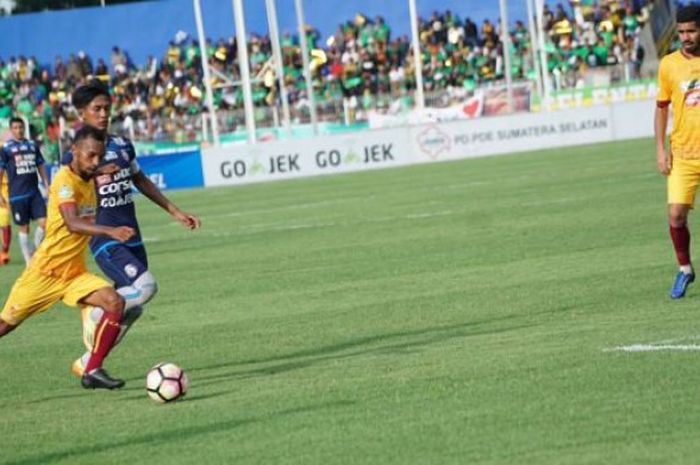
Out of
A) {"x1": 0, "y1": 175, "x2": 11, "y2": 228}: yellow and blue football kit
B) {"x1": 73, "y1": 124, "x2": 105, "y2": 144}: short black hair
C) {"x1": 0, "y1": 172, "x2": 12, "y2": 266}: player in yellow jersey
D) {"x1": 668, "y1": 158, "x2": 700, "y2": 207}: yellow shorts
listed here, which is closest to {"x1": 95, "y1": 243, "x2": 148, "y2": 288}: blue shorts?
{"x1": 73, "y1": 124, "x2": 105, "y2": 144}: short black hair

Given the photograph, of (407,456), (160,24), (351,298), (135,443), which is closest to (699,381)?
(407,456)

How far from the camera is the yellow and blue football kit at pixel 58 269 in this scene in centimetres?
1052

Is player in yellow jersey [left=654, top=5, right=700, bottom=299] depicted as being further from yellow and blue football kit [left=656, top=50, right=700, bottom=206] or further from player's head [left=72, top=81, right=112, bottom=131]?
player's head [left=72, top=81, right=112, bottom=131]

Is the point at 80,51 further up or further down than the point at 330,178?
further up

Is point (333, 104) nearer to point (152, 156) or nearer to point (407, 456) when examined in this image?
point (152, 156)

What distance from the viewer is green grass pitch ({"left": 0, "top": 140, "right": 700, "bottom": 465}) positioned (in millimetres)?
7902

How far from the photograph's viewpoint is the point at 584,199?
2419 cm

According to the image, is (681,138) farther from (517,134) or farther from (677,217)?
(517,134)

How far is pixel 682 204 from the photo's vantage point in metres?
13.1

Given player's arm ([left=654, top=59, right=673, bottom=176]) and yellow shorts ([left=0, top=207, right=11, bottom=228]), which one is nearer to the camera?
player's arm ([left=654, top=59, right=673, bottom=176])

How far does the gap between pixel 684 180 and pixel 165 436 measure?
19.6 feet

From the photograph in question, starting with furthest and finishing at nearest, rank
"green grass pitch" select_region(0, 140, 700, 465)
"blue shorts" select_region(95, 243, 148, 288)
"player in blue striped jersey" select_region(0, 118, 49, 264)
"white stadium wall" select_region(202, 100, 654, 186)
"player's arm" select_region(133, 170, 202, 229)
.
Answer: "white stadium wall" select_region(202, 100, 654, 186) → "player in blue striped jersey" select_region(0, 118, 49, 264) → "player's arm" select_region(133, 170, 202, 229) → "blue shorts" select_region(95, 243, 148, 288) → "green grass pitch" select_region(0, 140, 700, 465)

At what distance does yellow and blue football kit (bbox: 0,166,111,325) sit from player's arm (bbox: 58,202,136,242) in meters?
0.08

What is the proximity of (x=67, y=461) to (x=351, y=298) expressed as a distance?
7238mm
